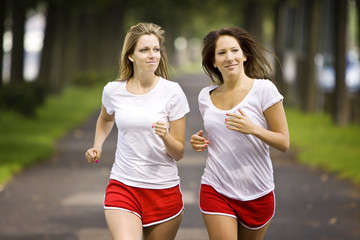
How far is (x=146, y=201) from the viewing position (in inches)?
182

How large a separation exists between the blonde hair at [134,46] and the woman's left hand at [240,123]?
25.8 inches

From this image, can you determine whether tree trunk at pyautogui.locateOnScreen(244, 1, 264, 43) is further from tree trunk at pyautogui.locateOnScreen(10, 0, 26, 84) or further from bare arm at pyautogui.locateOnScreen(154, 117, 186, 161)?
bare arm at pyautogui.locateOnScreen(154, 117, 186, 161)

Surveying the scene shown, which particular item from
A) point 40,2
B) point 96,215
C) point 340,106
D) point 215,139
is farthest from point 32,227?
point 40,2

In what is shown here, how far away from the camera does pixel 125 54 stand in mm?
4805

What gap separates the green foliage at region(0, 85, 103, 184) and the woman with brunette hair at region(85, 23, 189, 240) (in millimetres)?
6465

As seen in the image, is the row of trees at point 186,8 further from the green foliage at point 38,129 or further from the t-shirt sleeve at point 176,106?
the t-shirt sleeve at point 176,106

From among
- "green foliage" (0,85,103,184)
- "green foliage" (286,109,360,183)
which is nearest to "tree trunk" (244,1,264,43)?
"green foliage" (0,85,103,184)

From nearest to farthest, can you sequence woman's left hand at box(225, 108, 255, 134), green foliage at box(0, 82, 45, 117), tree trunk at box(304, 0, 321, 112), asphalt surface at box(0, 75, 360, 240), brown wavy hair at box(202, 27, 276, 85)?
woman's left hand at box(225, 108, 255, 134) < brown wavy hair at box(202, 27, 276, 85) < asphalt surface at box(0, 75, 360, 240) < green foliage at box(0, 82, 45, 117) < tree trunk at box(304, 0, 321, 112)

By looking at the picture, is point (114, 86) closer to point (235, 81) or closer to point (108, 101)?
point (108, 101)

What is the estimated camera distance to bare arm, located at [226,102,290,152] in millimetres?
4367

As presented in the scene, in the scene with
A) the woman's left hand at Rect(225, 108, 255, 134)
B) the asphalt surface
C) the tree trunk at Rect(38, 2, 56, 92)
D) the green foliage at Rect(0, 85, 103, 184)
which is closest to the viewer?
the woman's left hand at Rect(225, 108, 255, 134)

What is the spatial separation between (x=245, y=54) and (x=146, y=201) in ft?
3.50

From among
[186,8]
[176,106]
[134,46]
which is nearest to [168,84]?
[176,106]

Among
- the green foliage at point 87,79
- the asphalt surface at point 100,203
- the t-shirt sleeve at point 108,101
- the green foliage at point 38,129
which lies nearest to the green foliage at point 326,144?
the asphalt surface at point 100,203
